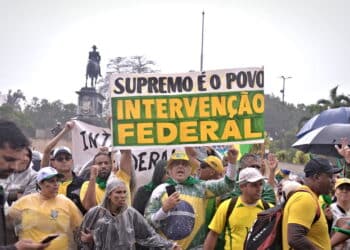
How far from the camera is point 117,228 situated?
4.82 m

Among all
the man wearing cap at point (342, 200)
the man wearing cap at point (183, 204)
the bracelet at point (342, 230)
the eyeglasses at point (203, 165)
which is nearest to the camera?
the bracelet at point (342, 230)

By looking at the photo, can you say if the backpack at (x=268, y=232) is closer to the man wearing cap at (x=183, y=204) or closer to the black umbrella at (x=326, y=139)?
the man wearing cap at (x=183, y=204)

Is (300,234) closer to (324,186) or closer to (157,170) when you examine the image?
(324,186)

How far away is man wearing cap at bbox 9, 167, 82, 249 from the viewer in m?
4.82

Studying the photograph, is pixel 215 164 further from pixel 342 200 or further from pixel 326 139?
pixel 326 139

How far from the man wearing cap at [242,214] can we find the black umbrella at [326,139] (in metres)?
3.86

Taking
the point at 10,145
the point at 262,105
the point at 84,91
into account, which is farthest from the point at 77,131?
the point at 84,91

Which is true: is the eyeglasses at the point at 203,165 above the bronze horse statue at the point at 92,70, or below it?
below

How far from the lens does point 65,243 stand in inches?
195

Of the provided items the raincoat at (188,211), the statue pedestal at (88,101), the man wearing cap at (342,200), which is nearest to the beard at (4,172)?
the raincoat at (188,211)

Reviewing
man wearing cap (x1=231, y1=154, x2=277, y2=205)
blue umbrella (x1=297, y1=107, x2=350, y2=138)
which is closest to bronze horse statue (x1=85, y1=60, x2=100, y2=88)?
blue umbrella (x1=297, y1=107, x2=350, y2=138)

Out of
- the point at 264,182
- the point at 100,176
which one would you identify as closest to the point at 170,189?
the point at 100,176

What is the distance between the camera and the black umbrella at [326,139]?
865cm

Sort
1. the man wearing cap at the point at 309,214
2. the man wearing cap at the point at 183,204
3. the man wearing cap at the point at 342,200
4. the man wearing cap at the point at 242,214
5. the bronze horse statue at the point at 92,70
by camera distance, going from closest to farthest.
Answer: the man wearing cap at the point at 309,214
the man wearing cap at the point at 242,214
the man wearing cap at the point at 342,200
the man wearing cap at the point at 183,204
the bronze horse statue at the point at 92,70
